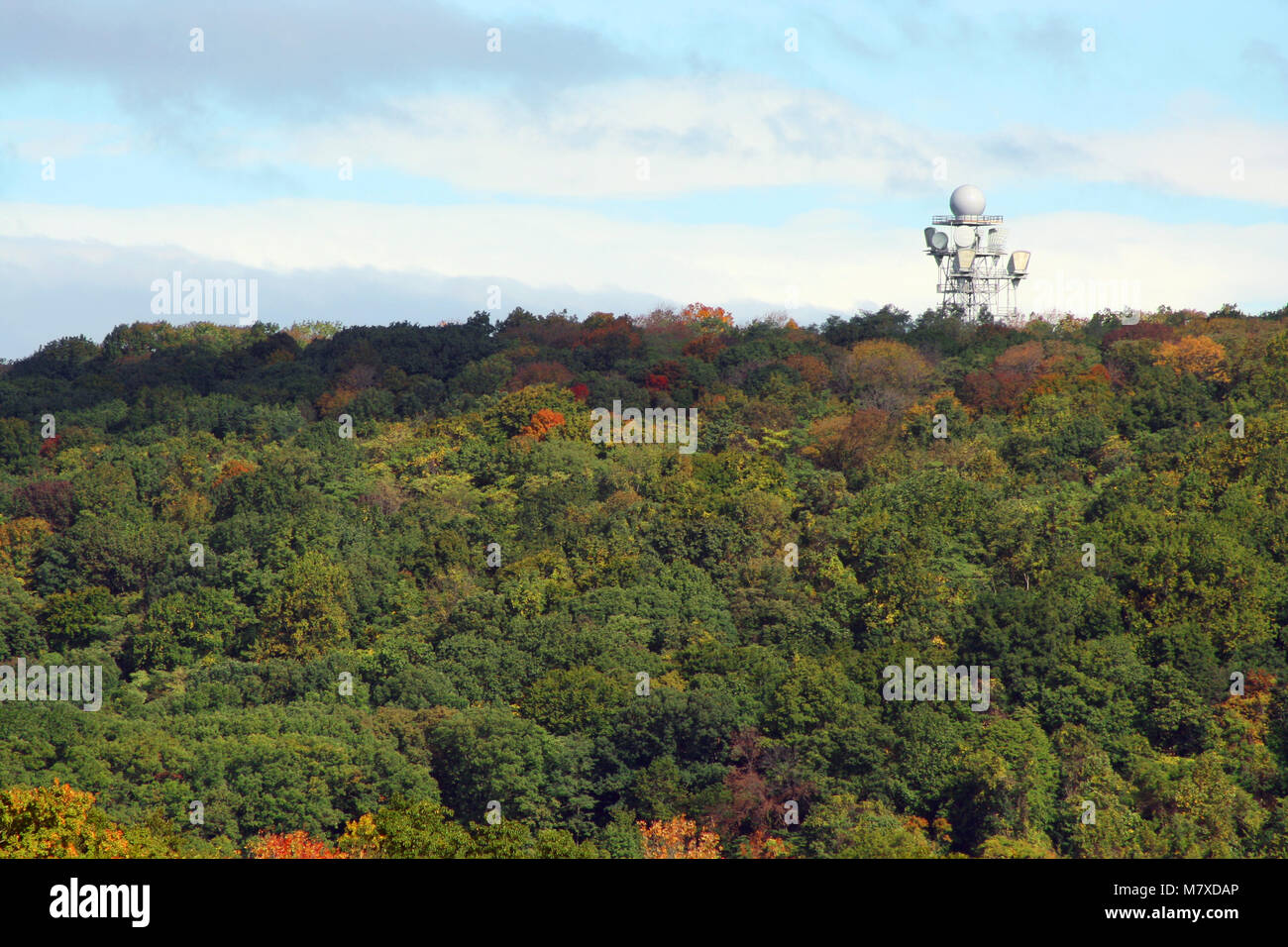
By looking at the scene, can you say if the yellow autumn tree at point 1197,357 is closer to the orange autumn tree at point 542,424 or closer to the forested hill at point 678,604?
the forested hill at point 678,604

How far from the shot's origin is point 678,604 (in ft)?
159

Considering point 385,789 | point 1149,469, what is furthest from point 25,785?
point 1149,469

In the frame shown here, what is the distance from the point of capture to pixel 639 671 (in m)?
44.4

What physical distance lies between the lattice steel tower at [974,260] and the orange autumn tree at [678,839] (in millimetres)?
43473

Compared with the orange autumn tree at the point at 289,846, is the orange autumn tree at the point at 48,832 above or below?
above

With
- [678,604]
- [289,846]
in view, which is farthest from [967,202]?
[289,846]

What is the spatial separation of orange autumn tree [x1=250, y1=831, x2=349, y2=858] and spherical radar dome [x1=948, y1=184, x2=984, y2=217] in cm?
4824

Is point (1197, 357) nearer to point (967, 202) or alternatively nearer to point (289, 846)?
point (967, 202)

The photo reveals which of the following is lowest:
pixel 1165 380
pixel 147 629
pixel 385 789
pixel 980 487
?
pixel 385 789

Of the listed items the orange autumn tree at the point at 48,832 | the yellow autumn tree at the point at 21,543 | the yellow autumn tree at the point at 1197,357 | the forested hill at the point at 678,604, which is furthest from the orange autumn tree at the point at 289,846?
the yellow autumn tree at the point at 1197,357

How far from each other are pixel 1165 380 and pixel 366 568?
101 ft

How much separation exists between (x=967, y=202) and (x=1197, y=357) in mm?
16125

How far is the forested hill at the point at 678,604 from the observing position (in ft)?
126
